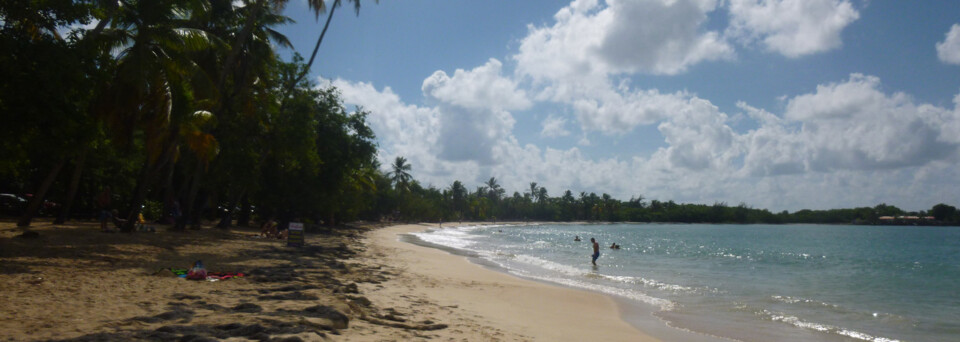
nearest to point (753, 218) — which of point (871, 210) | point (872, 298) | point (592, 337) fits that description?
point (871, 210)

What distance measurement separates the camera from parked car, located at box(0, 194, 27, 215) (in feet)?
78.4

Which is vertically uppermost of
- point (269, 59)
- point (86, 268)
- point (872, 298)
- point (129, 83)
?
point (269, 59)

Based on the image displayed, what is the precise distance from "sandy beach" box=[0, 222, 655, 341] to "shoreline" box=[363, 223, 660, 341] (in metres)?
0.04

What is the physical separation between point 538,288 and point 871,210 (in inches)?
7121

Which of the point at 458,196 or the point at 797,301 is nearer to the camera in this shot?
the point at 797,301

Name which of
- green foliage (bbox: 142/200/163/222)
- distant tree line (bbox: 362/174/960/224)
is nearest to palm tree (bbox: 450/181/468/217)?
distant tree line (bbox: 362/174/960/224)

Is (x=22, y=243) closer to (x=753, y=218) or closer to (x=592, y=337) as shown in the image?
(x=592, y=337)

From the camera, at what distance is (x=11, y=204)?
2405 centimetres

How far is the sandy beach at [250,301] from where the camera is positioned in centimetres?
550

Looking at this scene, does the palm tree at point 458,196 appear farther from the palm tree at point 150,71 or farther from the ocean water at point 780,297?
the palm tree at point 150,71

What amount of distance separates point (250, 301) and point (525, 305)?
5.76 m

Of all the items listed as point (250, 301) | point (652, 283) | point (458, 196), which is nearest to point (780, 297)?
point (652, 283)

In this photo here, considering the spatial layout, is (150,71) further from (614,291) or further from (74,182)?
(614,291)

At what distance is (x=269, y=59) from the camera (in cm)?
2003
